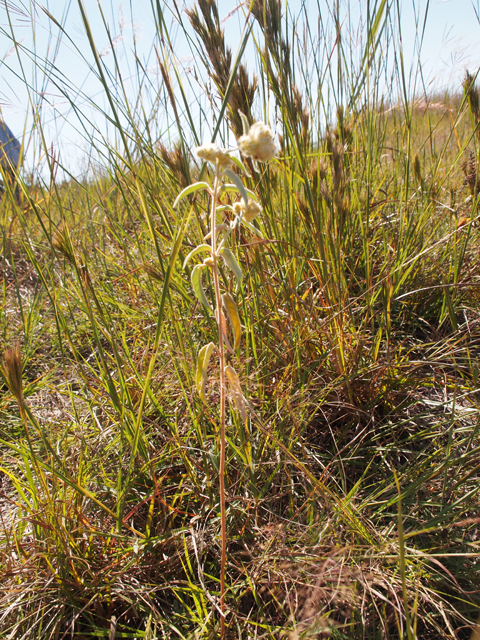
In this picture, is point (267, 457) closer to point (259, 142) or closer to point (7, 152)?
point (259, 142)

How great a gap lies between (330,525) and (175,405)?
0.58m

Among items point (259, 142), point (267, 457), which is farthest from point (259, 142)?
point (267, 457)

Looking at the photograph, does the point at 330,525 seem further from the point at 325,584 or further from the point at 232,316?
the point at 232,316

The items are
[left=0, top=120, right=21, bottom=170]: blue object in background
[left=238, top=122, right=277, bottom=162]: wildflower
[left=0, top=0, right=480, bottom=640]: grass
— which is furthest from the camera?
[left=0, top=120, right=21, bottom=170]: blue object in background

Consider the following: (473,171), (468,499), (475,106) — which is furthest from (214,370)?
(473,171)

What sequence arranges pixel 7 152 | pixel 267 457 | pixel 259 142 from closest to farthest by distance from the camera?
pixel 259 142
pixel 267 457
pixel 7 152

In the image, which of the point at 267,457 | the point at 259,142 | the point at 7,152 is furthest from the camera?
the point at 7,152

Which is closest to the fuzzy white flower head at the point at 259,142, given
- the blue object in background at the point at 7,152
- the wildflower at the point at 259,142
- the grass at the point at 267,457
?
the wildflower at the point at 259,142

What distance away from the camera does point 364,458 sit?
3.49 feet

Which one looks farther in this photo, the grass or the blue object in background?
the blue object in background

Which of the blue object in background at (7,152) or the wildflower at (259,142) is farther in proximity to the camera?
the blue object in background at (7,152)

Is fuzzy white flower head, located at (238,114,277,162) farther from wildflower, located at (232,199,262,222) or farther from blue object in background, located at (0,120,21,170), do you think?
blue object in background, located at (0,120,21,170)

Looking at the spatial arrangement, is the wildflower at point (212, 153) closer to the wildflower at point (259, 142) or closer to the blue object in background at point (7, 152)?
the wildflower at point (259, 142)

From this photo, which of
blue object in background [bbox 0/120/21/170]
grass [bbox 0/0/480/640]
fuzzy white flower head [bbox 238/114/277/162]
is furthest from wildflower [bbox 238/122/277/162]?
blue object in background [bbox 0/120/21/170]
